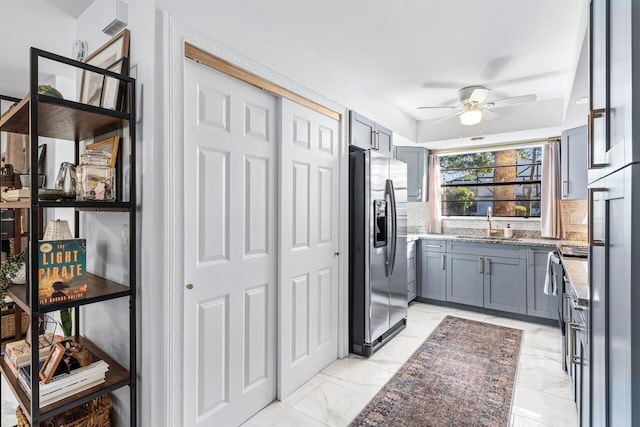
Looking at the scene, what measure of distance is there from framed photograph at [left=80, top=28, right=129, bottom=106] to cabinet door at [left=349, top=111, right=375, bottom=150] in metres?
1.88

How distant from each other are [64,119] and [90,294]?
0.83 metres

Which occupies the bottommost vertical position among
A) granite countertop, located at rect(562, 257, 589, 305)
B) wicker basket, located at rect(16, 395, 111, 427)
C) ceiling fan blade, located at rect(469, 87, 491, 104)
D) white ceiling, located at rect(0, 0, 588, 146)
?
wicker basket, located at rect(16, 395, 111, 427)

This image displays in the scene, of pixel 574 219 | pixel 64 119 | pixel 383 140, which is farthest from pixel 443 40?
pixel 574 219

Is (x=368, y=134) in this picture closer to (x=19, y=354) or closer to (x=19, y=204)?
(x=19, y=204)

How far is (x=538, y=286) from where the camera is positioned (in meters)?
3.93

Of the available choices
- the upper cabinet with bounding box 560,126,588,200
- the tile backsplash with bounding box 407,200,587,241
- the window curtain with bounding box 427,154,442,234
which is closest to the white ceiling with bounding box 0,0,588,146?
the upper cabinet with bounding box 560,126,588,200

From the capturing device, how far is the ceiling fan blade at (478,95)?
11.1 ft

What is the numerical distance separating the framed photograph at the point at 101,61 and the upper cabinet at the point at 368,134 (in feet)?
6.16

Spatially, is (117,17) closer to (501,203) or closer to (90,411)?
(90,411)

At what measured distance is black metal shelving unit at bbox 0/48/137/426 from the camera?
1315 millimetres

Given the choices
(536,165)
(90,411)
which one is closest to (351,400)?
(90,411)

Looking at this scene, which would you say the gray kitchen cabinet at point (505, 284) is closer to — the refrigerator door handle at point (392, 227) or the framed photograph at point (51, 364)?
the refrigerator door handle at point (392, 227)

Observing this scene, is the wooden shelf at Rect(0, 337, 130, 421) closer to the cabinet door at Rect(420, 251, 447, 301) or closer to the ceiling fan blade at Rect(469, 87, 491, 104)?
the ceiling fan blade at Rect(469, 87, 491, 104)

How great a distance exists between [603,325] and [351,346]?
94.4 inches
